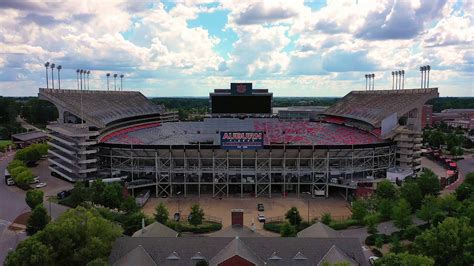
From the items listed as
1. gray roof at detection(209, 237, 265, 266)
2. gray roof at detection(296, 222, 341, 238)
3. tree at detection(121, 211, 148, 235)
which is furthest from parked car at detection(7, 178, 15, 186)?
gray roof at detection(296, 222, 341, 238)

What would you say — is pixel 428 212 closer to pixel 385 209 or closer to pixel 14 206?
pixel 385 209

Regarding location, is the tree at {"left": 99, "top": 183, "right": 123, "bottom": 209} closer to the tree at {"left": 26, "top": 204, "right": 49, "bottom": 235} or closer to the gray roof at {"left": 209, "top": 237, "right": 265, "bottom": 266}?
the tree at {"left": 26, "top": 204, "right": 49, "bottom": 235}

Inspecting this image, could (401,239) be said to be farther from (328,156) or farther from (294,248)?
(328,156)

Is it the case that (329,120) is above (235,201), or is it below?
above

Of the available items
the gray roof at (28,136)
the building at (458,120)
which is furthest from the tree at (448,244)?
the building at (458,120)

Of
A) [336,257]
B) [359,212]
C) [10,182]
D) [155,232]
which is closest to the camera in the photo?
[336,257]

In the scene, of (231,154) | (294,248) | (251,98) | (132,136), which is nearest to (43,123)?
(132,136)

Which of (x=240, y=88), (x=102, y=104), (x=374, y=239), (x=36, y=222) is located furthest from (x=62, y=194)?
(x=240, y=88)
